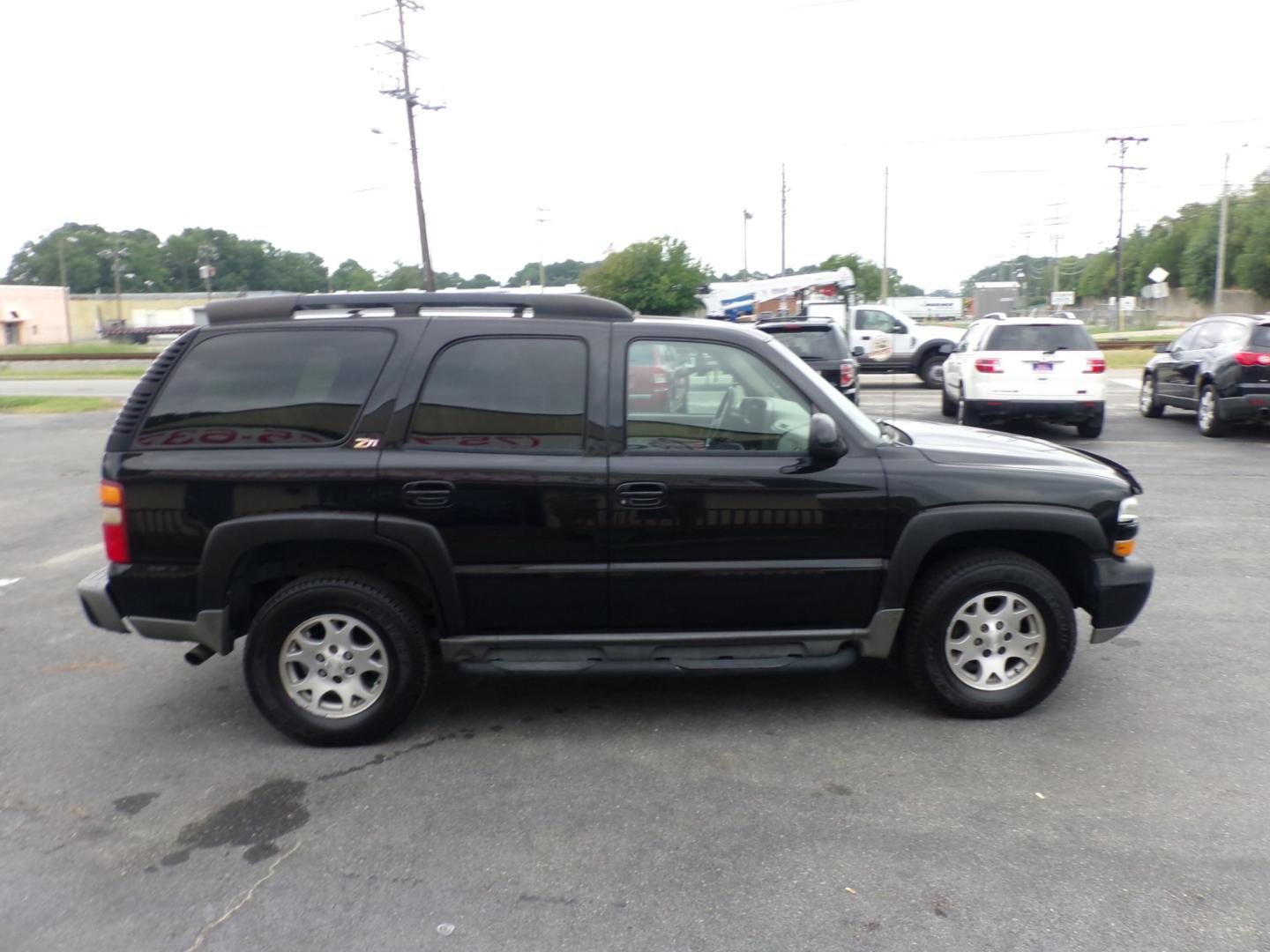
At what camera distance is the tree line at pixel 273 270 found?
138 ft

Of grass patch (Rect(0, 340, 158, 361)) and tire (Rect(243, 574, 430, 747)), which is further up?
tire (Rect(243, 574, 430, 747))

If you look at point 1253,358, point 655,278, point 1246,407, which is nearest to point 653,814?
point 1246,407

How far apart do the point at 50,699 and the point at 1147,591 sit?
5.17 meters

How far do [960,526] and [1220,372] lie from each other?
1083 centimetres

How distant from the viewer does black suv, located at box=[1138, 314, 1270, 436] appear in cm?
1293

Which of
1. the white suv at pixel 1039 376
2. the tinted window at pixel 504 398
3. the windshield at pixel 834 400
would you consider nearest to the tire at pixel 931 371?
the white suv at pixel 1039 376

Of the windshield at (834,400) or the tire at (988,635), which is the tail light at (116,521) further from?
the tire at (988,635)

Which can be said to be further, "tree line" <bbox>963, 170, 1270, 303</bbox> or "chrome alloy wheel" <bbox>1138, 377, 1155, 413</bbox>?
"tree line" <bbox>963, 170, 1270, 303</bbox>

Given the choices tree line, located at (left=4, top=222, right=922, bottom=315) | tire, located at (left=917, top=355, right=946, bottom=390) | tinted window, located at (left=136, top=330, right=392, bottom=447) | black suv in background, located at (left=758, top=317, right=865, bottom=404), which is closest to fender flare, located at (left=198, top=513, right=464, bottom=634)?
tinted window, located at (left=136, top=330, right=392, bottom=447)

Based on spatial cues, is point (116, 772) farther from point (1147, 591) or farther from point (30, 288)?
point (30, 288)

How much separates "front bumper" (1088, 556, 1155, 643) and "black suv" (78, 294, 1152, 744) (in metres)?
0.01

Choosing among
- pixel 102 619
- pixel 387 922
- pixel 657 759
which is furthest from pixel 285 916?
pixel 102 619

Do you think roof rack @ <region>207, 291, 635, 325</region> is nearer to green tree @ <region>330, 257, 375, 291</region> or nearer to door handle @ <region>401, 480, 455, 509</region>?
door handle @ <region>401, 480, 455, 509</region>

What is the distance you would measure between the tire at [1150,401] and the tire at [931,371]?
677 cm
